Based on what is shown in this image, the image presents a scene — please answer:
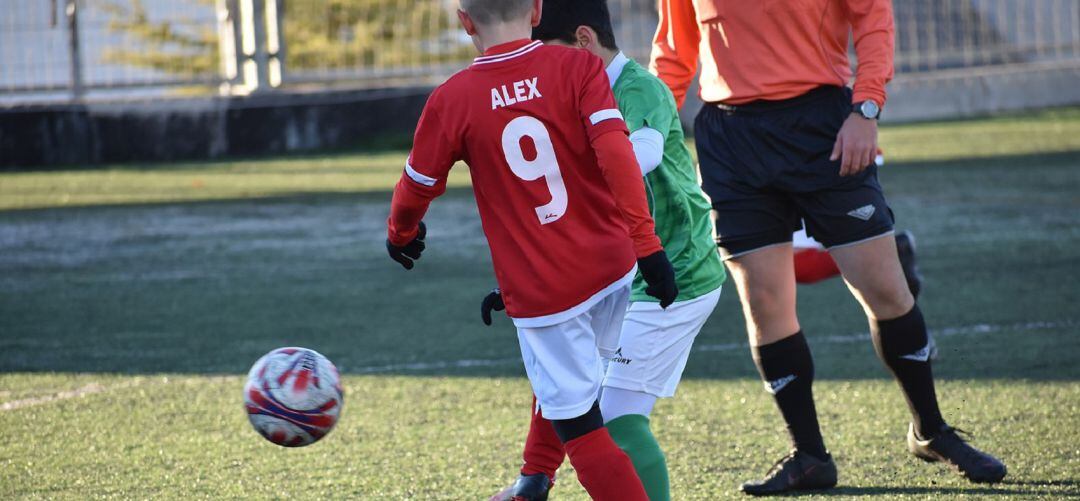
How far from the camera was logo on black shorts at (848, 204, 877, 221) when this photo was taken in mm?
4062

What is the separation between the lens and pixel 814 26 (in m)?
4.19

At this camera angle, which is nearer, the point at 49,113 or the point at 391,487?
the point at 391,487

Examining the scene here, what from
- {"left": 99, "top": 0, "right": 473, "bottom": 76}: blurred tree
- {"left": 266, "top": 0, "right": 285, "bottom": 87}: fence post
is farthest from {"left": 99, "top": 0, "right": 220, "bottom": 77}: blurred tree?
{"left": 266, "top": 0, "right": 285, "bottom": 87}: fence post

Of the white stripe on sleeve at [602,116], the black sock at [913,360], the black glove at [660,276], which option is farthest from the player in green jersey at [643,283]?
→ the black sock at [913,360]

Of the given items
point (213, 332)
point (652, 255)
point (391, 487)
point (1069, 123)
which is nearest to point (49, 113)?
point (213, 332)

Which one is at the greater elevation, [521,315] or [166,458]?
[521,315]

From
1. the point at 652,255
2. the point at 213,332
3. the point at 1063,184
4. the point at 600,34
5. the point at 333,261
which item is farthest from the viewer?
the point at 1063,184

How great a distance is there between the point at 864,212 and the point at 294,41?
45.6 feet

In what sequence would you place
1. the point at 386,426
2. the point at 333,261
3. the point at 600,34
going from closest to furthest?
the point at 600,34, the point at 386,426, the point at 333,261

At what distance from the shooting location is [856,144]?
13.0ft

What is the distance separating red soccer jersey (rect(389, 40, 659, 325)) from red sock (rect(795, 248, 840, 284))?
2700mm

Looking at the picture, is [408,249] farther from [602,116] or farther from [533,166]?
[602,116]

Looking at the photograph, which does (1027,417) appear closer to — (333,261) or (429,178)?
(429,178)

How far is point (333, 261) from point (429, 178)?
5.56 meters
